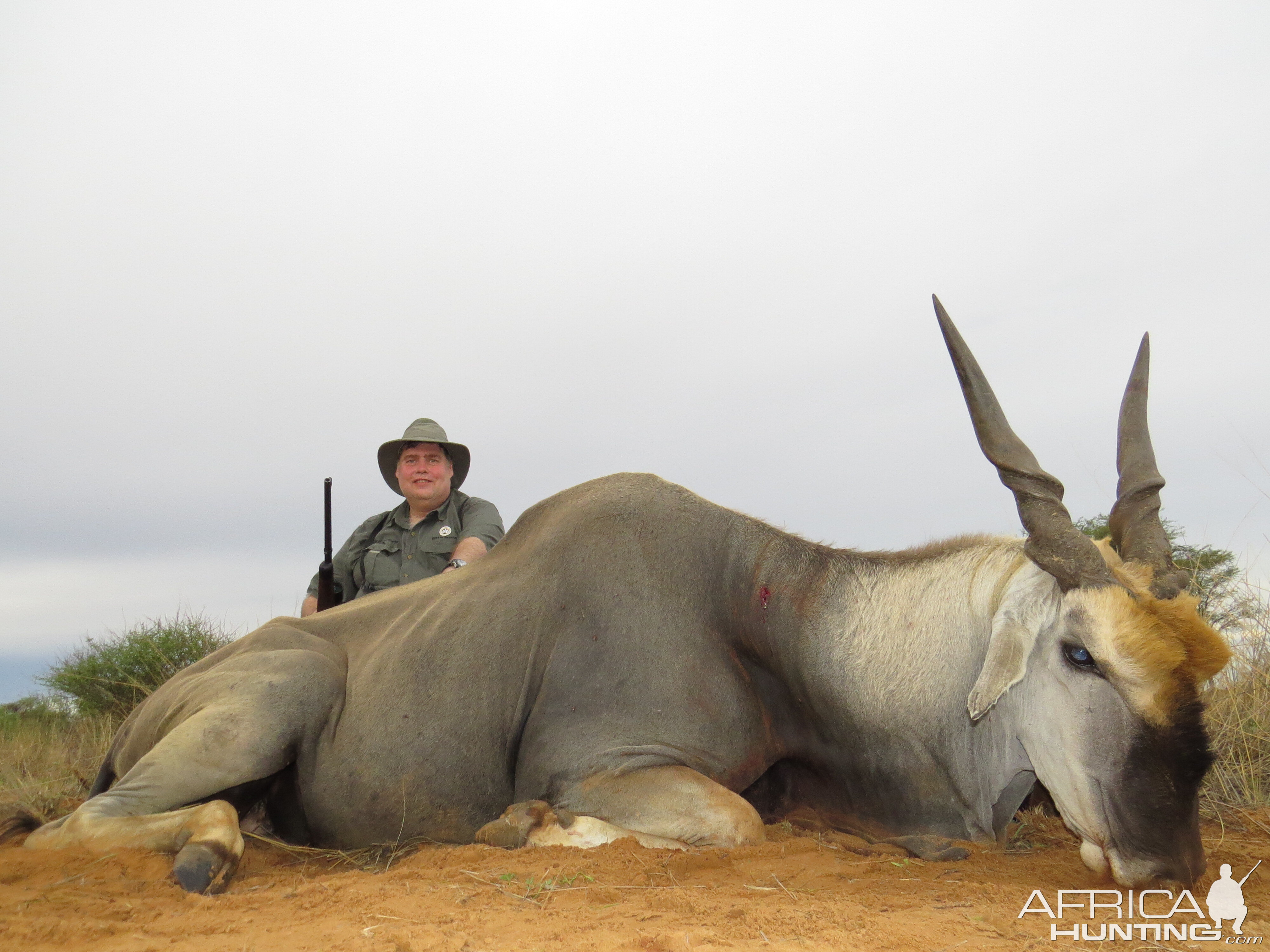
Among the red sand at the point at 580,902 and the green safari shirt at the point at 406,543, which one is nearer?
the red sand at the point at 580,902

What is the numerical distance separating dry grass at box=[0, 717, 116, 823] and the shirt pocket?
1934mm

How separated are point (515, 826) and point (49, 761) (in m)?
6.24

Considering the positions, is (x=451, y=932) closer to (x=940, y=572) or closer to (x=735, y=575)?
(x=735, y=575)

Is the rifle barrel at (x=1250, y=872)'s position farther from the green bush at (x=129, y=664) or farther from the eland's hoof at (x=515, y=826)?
the green bush at (x=129, y=664)

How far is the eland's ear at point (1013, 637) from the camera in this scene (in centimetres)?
336

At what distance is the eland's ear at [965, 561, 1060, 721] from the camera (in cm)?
336

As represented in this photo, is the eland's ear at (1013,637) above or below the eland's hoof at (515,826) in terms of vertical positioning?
above

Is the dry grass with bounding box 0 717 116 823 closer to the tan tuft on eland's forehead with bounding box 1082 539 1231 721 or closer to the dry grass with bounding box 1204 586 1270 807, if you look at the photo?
the tan tuft on eland's forehead with bounding box 1082 539 1231 721

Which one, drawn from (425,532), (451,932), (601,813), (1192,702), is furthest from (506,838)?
(425,532)

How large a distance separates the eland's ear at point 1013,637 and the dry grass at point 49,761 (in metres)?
3.87

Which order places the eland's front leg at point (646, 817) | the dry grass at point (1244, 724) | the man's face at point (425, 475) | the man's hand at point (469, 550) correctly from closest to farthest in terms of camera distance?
1. the eland's front leg at point (646, 817)
2. the dry grass at point (1244, 724)
3. the man's hand at point (469, 550)
4. the man's face at point (425, 475)

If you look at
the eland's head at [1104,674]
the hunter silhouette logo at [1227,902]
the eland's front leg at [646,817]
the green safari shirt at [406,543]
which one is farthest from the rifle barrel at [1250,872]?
the green safari shirt at [406,543]

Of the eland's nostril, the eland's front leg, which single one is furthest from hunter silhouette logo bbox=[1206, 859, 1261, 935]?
the eland's front leg

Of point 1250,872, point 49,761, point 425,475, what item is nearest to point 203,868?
point 1250,872
